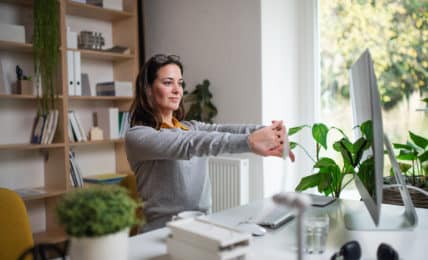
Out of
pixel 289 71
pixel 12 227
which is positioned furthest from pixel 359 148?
pixel 289 71

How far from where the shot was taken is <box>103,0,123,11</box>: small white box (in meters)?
3.03

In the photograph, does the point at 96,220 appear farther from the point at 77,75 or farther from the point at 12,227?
the point at 77,75

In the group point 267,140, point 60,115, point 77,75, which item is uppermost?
point 77,75

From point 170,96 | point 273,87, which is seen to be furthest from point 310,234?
point 273,87

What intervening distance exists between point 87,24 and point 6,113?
3.22ft

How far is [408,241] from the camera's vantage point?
1.08 metres

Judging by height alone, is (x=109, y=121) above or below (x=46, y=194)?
above

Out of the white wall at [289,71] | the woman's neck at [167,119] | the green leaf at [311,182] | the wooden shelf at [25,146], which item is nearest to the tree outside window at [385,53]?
the white wall at [289,71]

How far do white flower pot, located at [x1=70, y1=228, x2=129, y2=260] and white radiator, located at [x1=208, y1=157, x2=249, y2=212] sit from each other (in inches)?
75.0

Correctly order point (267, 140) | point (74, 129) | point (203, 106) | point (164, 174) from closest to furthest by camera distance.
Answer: point (267, 140), point (164, 174), point (74, 129), point (203, 106)

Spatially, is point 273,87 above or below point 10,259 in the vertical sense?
above

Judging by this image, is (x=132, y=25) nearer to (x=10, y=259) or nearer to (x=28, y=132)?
(x=28, y=132)

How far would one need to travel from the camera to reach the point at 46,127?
8.91 feet

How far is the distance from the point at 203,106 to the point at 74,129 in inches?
38.5
